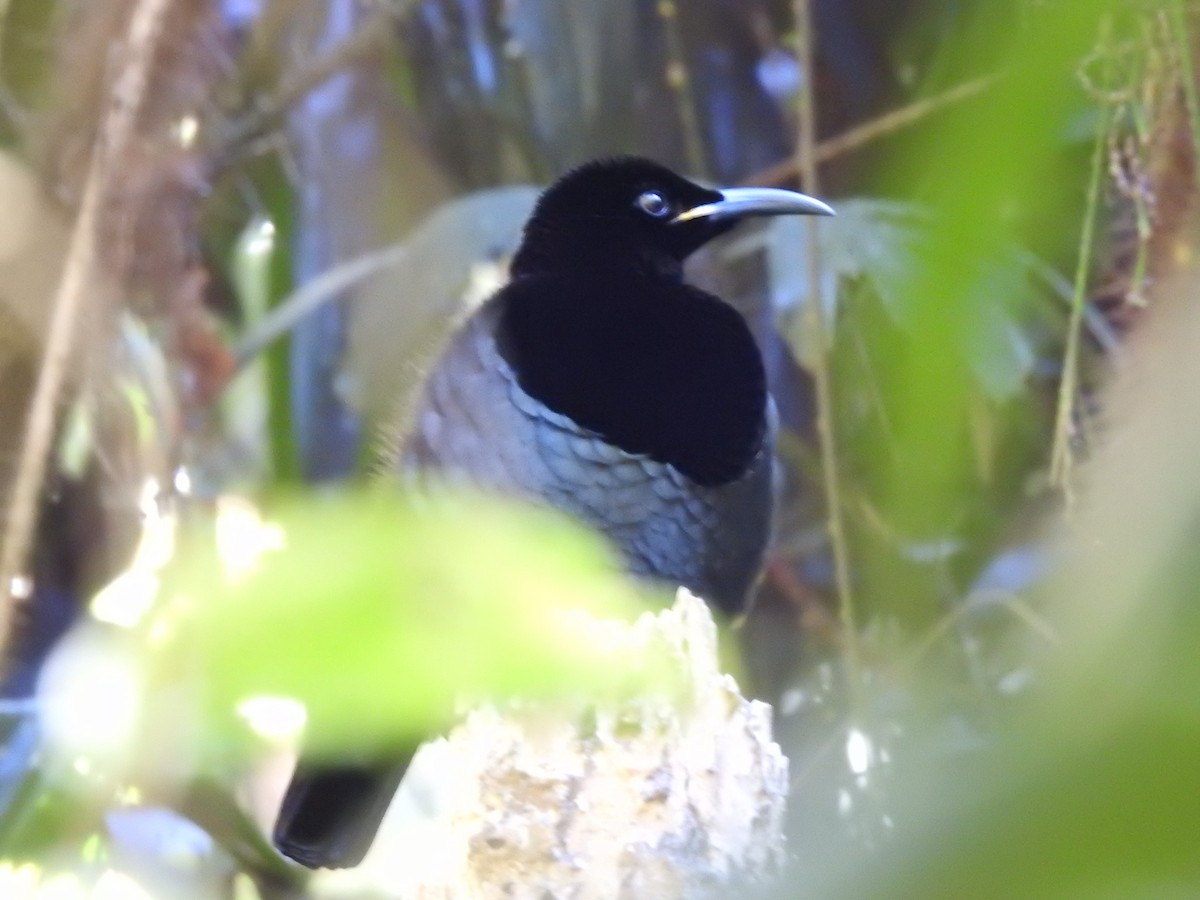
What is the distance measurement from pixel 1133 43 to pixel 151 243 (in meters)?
1.18

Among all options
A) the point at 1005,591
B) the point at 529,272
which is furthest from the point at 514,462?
the point at 1005,591

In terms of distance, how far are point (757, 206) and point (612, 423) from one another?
0.28 metres

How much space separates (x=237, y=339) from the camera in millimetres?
1772

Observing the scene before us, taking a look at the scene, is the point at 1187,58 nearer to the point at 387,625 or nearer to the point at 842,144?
the point at 387,625

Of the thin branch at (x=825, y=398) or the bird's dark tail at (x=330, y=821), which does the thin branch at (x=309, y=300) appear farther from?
the bird's dark tail at (x=330, y=821)

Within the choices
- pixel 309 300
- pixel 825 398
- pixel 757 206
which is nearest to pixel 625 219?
pixel 757 206

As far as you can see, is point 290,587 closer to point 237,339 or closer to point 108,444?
point 108,444

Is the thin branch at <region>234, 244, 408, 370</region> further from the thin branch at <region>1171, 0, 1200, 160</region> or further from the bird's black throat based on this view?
the thin branch at <region>1171, 0, 1200, 160</region>

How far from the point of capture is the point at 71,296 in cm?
135

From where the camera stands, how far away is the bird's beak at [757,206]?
4.20 feet

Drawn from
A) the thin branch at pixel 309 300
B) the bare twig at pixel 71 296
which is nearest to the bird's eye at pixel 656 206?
the thin branch at pixel 309 300

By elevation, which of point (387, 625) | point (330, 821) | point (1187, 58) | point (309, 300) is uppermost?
point (309, 300)

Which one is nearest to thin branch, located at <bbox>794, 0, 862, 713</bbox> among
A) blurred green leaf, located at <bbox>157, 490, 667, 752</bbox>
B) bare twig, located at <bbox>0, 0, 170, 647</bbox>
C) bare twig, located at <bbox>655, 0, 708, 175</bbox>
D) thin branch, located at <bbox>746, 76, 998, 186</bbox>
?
thin branch, located at <bbox>746, 76, 998, 186</bbox>

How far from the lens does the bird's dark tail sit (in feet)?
4.03
